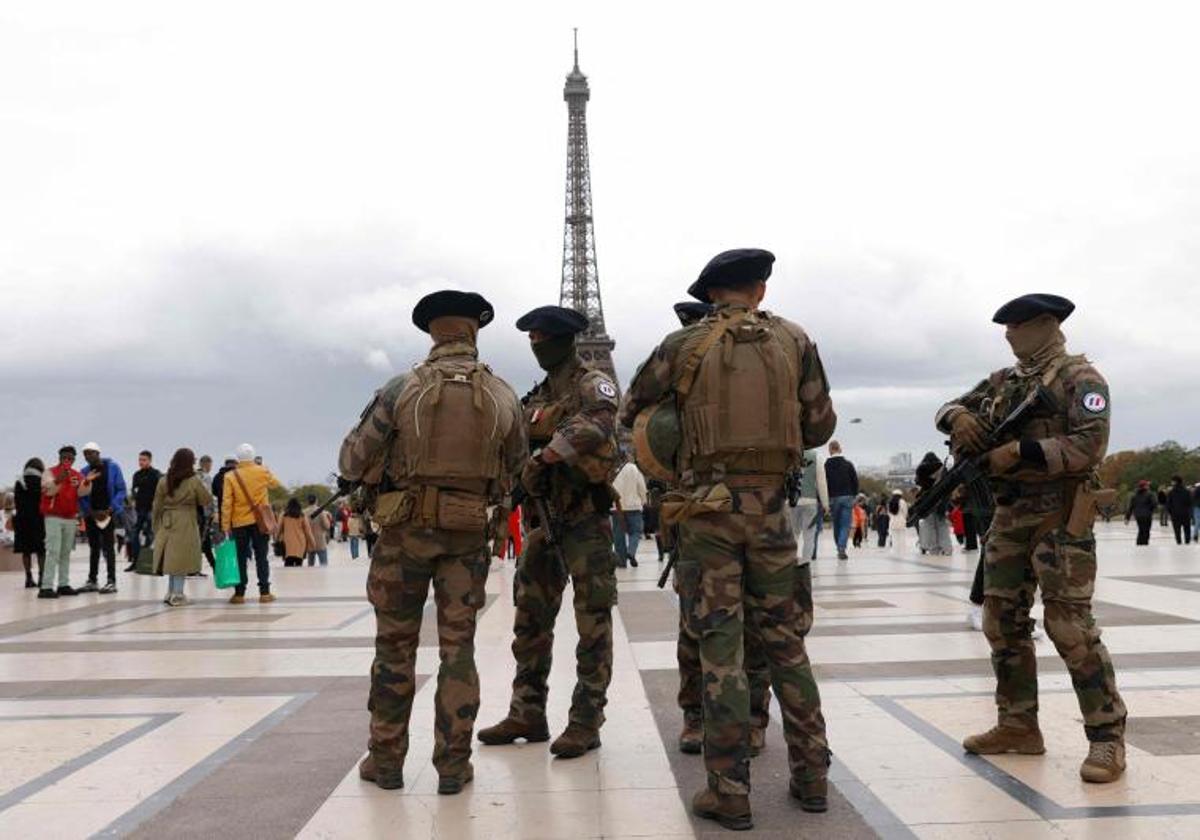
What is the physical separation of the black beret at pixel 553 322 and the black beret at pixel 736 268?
32.2 inches

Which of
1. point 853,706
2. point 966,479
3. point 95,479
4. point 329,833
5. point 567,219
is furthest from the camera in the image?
point 567,219

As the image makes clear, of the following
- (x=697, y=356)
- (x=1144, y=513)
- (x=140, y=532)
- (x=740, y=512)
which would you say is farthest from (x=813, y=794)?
(x=1144, y=513)

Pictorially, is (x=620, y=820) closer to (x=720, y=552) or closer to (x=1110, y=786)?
(x=720, y=552)

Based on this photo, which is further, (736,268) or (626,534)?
(626,534)

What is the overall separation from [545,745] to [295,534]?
15.4 metres

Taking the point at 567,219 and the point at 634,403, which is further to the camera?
the point at 567,219

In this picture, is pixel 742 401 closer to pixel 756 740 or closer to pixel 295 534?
pixel 756 740

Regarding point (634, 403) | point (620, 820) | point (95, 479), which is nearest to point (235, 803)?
point (620, 820)

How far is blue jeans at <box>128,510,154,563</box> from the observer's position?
51.1 feet

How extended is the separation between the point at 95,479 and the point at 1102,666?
12.3 metres

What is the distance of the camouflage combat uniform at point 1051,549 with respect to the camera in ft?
14.9

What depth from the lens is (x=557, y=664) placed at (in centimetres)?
747

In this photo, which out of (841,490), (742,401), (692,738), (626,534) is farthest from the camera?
(841,490)

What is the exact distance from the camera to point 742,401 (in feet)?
14.0
